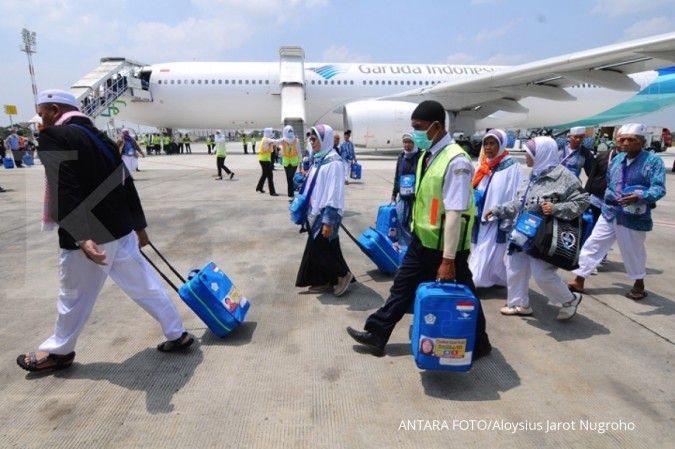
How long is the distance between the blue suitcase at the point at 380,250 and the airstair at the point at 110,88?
19.4 meters

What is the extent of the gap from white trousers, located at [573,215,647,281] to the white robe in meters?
0.87

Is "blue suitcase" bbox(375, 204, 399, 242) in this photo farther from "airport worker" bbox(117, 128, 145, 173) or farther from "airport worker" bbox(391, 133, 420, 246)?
"airport worker" bbox(117, 128, 145, 173)

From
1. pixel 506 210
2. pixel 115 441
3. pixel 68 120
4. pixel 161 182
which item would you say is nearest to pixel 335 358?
pixel 115 441

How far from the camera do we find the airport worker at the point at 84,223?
254cm

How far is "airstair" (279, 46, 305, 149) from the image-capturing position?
19.8 m

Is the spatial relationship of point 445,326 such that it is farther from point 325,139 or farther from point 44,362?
point 44,362

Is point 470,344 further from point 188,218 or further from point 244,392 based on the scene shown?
point 188,218

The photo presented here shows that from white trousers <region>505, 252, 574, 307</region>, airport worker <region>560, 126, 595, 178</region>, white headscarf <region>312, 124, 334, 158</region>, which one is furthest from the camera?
airport worker <region>560, 126, 595, 178</region>

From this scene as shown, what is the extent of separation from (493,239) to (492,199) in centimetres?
45

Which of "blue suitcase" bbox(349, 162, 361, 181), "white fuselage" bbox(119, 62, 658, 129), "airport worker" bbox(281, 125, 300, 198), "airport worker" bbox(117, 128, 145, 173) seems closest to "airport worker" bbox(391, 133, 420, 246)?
"airport worker" bbox(281, 125, 300, 198)

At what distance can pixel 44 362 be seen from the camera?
2.90m

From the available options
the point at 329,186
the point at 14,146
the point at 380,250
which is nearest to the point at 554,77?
the point at 380,250

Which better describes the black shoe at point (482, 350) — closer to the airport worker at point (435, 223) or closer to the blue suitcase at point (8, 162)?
the airport worker at point (435, 223)

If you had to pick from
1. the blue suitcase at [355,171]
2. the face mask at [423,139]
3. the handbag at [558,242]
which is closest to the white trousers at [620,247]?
the handbag at [558,242]
